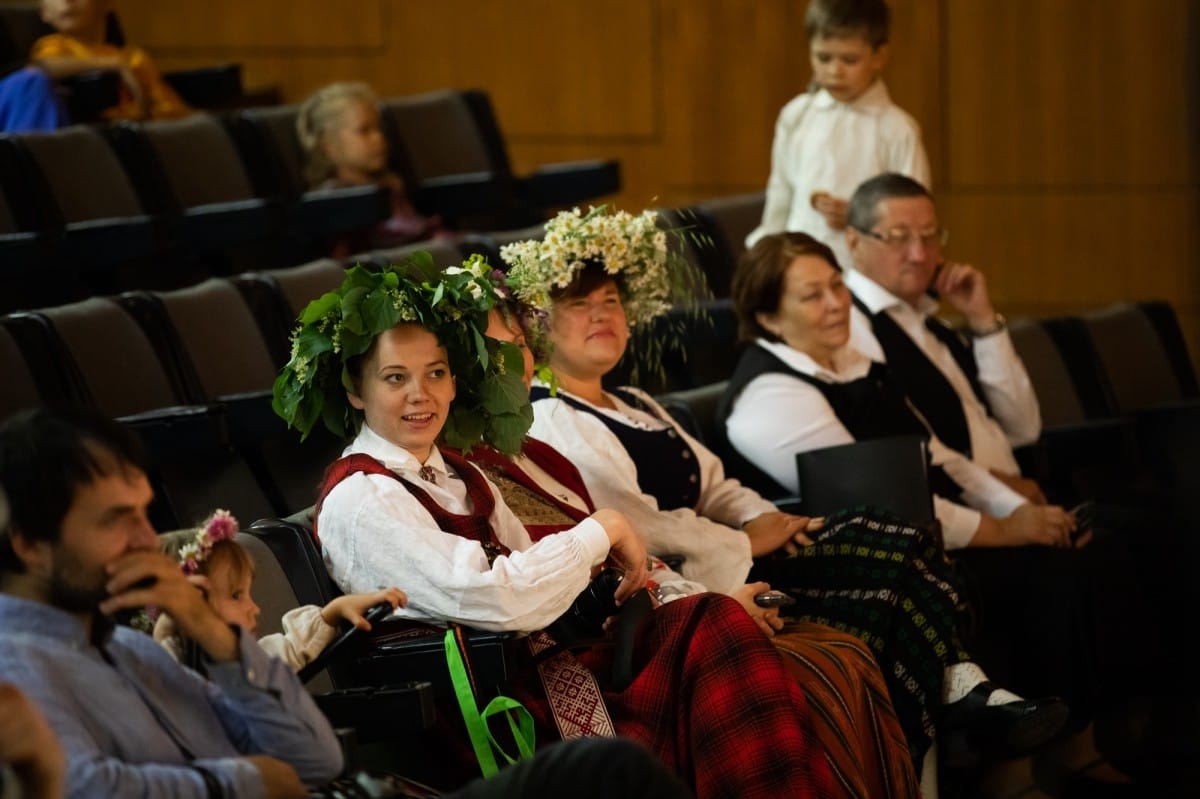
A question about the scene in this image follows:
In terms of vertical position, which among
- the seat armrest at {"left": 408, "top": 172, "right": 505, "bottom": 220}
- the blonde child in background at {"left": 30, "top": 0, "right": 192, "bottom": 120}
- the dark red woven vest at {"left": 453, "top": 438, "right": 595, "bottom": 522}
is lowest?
the dark red woven vest at {"left": 453, "top": 438, "right": 595, "bottom": 522}

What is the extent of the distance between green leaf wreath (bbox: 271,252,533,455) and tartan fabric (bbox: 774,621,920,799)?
0.47 meters

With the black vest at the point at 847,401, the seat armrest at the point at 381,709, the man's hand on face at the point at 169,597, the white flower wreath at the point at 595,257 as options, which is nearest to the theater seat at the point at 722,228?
the black vest at the point at 847,401

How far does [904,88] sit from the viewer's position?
5559mm

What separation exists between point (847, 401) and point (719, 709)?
1088 millimetres

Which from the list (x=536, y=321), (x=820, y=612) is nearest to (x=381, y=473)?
(x=536, y=321)

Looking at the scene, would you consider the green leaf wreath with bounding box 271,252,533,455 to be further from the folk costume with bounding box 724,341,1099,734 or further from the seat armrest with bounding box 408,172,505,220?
the seat armrest with bounding box 408,172,505,220

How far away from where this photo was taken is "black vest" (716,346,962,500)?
10.4ft

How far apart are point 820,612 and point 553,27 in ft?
11.4

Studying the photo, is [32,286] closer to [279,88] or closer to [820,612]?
[820,612]

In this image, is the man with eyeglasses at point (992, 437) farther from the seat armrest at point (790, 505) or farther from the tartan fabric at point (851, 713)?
the tartan fabric at point (851, 713)

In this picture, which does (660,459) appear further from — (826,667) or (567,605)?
(567,605)

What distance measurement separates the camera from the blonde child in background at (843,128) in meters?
3.97

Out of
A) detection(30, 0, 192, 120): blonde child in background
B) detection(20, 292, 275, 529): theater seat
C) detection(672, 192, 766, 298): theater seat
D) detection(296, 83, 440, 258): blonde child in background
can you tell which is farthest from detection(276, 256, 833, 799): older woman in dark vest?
detection(30, 0, 192, 120): blonde child in background

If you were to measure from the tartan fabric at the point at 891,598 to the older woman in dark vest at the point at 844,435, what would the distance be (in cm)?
32
